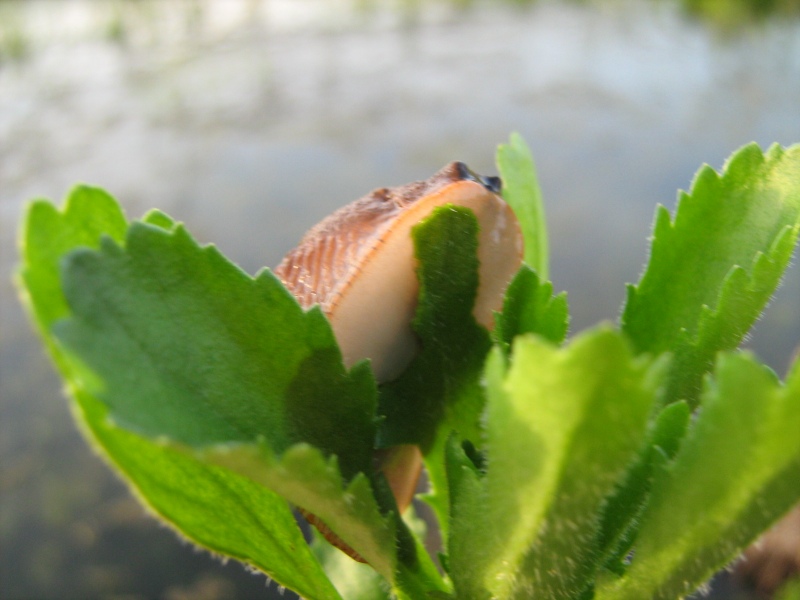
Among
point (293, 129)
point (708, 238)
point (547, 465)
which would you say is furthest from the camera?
point (293, 129)

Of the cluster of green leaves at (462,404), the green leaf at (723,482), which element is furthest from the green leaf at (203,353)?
the green leaf at (723,482)

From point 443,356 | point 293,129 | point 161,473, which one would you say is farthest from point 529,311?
point 293,129

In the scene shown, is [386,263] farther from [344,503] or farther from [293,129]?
[293,129]

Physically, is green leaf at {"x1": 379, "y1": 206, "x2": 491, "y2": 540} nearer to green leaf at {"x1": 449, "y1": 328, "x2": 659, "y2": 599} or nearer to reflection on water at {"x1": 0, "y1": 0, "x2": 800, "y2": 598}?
green leaf at {"x1": 449, "y1": 328, "x2": 659, "y2": 599}

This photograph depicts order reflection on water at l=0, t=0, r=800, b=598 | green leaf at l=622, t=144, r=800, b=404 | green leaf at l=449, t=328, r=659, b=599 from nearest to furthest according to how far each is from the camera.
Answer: green leaf at l=449, t=328, r=659, b=599 < green leaf at l=622, t=144, r=800, b=404 < reflection on water at l=0, t=0, r=800, b=598

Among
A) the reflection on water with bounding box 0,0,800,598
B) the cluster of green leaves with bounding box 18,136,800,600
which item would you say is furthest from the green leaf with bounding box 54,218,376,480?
the reflection on water with bounding box 0,0,800,598

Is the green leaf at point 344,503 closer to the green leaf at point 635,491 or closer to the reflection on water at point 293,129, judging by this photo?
→ the green leaf at point 635,491
